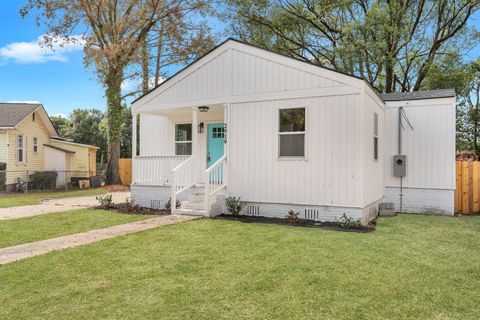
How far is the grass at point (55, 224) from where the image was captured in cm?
654

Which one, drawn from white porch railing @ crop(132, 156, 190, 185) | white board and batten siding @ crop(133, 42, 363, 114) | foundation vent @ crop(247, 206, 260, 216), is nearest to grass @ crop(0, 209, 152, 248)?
white porch railing @ crop(132, 156, 190, 185)

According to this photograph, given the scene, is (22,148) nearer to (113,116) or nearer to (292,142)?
(113,116)

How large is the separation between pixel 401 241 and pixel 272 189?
10.8 ft

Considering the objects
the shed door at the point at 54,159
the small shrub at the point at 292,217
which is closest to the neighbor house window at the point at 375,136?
the small shrub at the point at 292,217

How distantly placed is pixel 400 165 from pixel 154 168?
23.9ft

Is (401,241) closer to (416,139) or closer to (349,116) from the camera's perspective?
(349,116)

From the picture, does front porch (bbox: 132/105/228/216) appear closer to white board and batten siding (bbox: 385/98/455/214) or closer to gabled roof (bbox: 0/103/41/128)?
white board and batten siding (bbox: 385/98/455/214)

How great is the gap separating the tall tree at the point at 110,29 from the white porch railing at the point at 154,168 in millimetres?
9863

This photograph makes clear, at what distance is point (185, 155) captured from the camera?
10750 millimetres

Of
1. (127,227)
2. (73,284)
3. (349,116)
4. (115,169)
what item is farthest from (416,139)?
(115,169)

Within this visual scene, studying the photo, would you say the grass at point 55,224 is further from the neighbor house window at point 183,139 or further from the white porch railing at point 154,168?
the neighbor house window at point 183,139

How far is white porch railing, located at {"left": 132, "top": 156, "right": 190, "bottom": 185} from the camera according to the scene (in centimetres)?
1041

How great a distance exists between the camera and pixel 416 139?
10.1m

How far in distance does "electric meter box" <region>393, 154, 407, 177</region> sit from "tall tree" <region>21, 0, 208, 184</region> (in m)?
14.8
